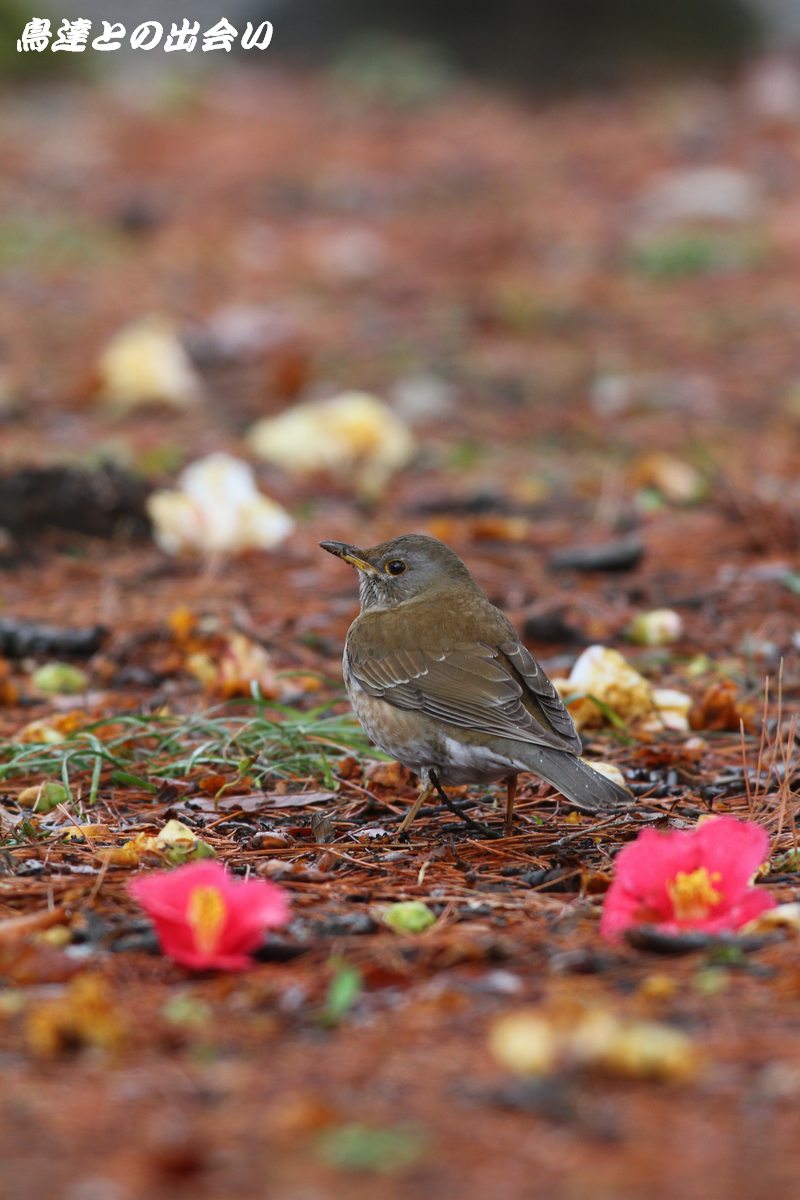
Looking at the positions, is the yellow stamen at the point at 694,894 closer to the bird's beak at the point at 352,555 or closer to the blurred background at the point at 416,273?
the bird's beak at the point at 352,555

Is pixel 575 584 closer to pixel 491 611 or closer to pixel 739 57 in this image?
pixel 491 611

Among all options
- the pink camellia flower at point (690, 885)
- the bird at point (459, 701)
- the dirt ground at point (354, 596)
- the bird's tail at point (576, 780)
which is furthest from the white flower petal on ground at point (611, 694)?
the pink camellia flower at point (690, 885)

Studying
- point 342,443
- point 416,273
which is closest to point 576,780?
point 342,443

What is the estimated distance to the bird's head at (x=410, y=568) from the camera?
5477mm

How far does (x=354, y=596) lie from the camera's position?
7.28 metres

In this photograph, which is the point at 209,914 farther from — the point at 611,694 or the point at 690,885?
the point at 611,694

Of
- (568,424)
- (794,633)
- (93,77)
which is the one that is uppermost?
(93,77)

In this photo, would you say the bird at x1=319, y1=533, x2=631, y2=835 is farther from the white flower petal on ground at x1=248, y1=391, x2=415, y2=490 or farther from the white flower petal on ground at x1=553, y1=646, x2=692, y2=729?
the white flower petal on ground at x1=248, y1=391, x2=415, y2=490

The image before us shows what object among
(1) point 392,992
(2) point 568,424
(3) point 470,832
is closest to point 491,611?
(3) point 470,832

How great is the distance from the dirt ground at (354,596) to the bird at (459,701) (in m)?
0.21

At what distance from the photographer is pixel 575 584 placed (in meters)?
7.24

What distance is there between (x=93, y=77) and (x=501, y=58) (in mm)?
5421

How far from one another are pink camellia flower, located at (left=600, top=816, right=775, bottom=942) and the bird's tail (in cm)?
73
